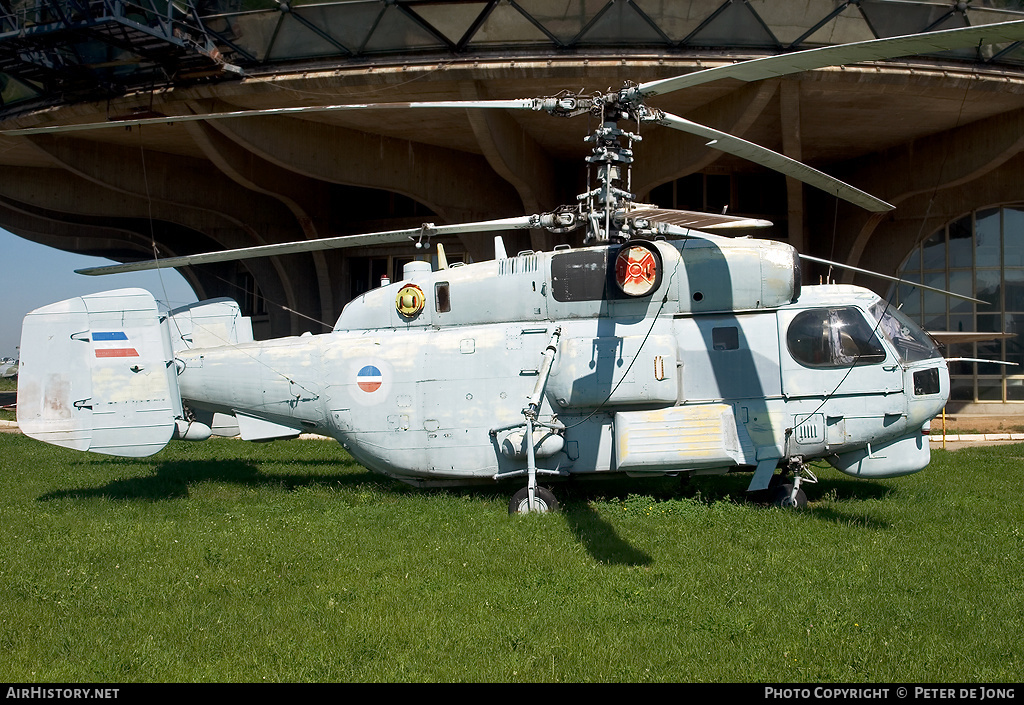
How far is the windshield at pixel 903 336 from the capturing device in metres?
10.5

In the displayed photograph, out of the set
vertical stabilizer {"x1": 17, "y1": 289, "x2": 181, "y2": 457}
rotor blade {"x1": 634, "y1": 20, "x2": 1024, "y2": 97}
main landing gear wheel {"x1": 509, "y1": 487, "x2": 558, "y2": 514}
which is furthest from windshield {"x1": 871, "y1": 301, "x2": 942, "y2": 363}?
vertical stabilizer {"x1": 17, "y1": 289, "x2": 181, "y2": 457}

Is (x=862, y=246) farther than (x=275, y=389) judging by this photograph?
Yes

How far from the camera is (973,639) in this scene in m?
5.77

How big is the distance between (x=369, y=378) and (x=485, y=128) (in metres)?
10.7

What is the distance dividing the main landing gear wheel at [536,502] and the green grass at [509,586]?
9.5 inches

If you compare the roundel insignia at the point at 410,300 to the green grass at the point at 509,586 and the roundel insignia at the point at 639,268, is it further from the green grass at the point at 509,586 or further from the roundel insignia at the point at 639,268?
the roundel insignia at the point at 639,268

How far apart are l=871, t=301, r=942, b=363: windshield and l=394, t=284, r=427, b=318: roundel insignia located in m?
6.11

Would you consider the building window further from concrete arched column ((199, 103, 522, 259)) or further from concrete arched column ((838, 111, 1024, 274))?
concrete arched column ((199, 103, 522, 259))

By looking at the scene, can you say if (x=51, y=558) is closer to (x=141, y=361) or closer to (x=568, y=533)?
(x=141, y=361)

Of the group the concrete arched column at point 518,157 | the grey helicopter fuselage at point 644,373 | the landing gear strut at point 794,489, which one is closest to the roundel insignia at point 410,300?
the grey helicopter fuselage at point 644,373

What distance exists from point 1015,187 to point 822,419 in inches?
800

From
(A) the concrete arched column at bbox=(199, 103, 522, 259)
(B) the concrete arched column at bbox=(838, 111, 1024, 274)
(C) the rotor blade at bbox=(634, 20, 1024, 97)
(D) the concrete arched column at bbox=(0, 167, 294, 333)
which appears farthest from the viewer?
(D) the concrete arched column at bbox=(0, 167, 294, 333)

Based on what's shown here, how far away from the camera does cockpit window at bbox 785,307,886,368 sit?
10352 mm

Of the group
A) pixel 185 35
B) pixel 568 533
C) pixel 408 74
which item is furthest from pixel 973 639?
pixel 185 35
